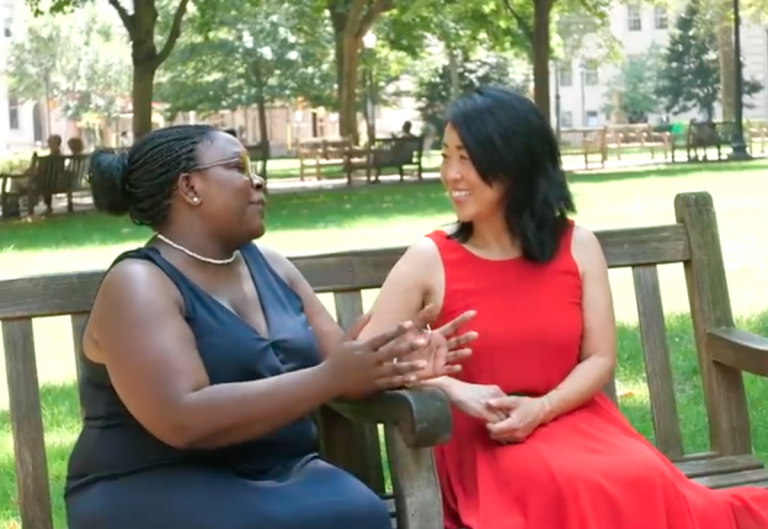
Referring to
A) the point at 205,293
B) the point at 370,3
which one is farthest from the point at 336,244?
the point at 370,3

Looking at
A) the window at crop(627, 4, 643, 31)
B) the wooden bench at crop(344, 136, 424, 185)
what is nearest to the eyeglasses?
the wooden bench at crop(344, 136, 424, 185)

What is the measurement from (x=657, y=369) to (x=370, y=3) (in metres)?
28.3

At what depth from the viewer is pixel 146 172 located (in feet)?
10.4

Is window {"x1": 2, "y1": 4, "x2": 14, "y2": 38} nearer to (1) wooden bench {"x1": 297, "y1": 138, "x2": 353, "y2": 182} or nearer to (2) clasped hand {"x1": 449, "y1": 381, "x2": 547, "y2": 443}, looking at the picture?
(1) wooden bench {"x1": 297, "y1": 138, "x2": 353, "y2": 182}

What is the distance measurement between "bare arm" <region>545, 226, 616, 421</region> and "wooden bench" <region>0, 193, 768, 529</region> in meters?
0.32

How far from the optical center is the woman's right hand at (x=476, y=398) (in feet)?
11.0

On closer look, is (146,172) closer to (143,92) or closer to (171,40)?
(143,92)

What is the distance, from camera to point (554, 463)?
325 centimetres

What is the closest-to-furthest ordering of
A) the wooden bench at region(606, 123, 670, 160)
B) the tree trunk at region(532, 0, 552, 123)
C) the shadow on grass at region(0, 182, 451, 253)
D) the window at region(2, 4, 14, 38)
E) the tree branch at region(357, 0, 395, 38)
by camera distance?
the shadow on grass at region(0, 182, 451, 253) → the tree trunk at region(532, 0, 552, 123) → the tree branch at region(357, 0, 395, 38) → the wooden bench at region(606, 123, 670, 160) → the window at region(2, 4, 14, 38)

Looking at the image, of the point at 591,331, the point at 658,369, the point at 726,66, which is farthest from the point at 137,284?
the point at 726,66

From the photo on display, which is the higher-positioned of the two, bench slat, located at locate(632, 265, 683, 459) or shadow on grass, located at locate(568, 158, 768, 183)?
shadow on grass, located at locate(568, 158, 768, 183)

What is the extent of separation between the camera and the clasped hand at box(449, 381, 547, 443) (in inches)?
131

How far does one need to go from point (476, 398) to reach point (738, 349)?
0.96m

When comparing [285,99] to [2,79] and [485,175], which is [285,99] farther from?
[485,175]
